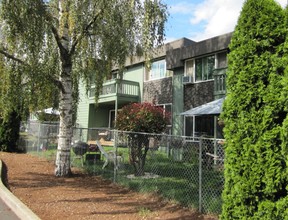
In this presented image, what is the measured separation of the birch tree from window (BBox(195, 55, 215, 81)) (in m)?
7.45

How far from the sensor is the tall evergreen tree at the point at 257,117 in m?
3.32

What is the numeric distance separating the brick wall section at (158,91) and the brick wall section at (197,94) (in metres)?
1.39

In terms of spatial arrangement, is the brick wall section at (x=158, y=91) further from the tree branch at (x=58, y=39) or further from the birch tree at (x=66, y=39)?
the tree branch at (x=58, y=39)

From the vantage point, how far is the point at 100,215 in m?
5.70

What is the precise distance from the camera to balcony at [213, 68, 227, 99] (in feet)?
48.2

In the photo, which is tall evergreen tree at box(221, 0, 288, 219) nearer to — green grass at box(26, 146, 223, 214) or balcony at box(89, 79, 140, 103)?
green grass at box(26, 146, 223, 214)

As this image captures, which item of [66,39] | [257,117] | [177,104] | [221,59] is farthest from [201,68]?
[257,117]

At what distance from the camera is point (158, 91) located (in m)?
19.9

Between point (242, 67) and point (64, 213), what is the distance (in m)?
4.23

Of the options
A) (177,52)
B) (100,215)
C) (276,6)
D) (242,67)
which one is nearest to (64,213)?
(100,215)

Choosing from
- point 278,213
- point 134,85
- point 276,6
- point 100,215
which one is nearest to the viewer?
point 278,213

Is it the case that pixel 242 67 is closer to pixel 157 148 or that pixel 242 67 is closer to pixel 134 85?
pixel 157 148

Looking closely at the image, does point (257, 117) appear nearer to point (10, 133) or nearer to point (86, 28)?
point (86, 28)

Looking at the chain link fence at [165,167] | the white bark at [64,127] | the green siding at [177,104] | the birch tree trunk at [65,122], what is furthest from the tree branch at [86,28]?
the green siding at [177,104]
